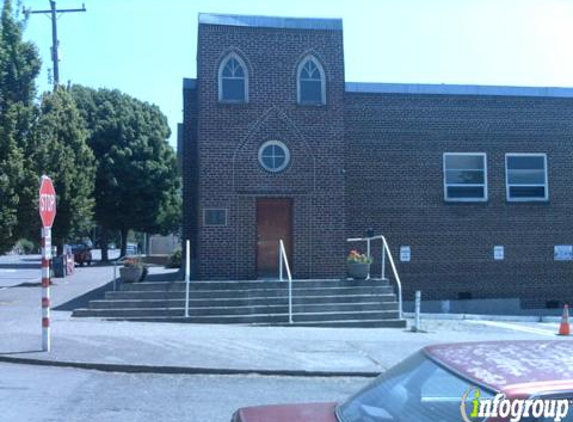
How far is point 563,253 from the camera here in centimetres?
2317

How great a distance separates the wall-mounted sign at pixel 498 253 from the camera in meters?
22.8

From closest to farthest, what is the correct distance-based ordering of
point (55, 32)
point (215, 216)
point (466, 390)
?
1. point (466, 390)
2. point (215, 216)
3. point (55, 32)

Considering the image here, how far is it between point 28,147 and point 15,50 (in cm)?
251

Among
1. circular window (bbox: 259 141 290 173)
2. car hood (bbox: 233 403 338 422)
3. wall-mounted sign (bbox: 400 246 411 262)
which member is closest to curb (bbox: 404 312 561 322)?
wall-mounted sign (bbox: 400 246 411 262)

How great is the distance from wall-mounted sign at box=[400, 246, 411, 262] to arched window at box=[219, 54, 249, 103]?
6.65m

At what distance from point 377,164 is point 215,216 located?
5.68 metres

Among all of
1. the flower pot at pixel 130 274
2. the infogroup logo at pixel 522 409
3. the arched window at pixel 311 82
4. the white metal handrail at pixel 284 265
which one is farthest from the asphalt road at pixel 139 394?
the arched window at pixel 311 82

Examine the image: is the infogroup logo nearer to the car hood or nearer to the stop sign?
the car hood

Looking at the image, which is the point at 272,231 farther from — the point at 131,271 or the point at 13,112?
the point at 13,112

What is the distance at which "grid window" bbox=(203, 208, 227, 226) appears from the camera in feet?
63.4

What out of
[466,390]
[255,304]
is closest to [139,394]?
[466,390]

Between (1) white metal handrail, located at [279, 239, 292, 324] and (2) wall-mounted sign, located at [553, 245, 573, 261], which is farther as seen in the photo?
(2) wall-mounted sign, located at [553, 245, 573, 261]

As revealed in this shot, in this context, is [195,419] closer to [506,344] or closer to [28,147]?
[506,344]

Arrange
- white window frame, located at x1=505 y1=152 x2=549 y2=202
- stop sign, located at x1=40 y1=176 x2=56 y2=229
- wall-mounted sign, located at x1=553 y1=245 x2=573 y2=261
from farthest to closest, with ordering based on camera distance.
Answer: wall-mounted sign, located at x1=553 y1=245 x2=573 y2=261
white window frame, located at x1=505 y1=152 x2=549 y2=202
stop sign, located at x1=40 y1=176 x2=56 y2=229
